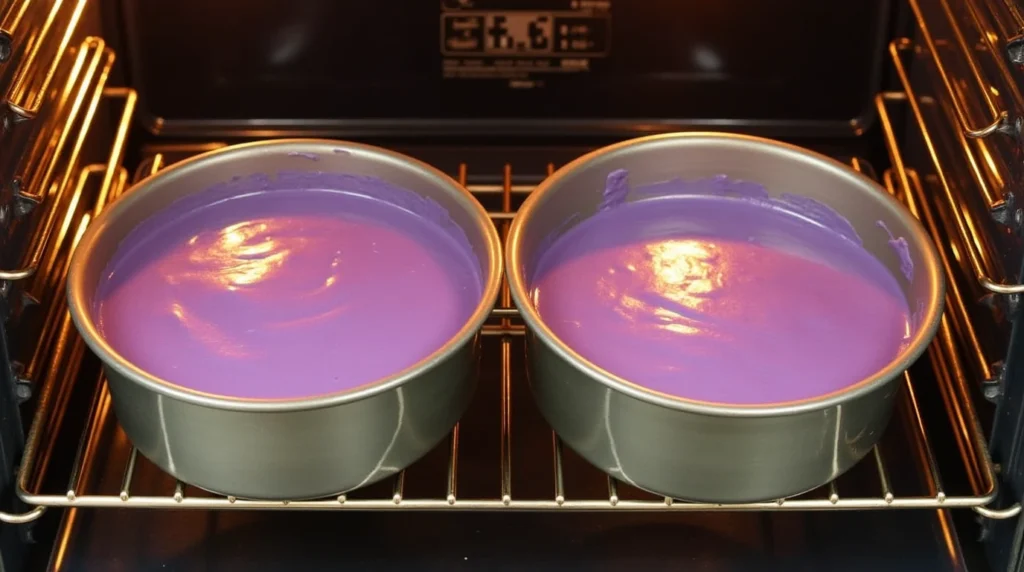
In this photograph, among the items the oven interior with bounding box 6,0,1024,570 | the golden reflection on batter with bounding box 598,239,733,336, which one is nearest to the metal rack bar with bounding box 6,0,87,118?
the oven interior with bounding box 6,0,1024,570

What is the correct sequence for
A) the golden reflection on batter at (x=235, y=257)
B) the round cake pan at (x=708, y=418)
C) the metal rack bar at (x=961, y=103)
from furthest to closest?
the golden reflection on batter at (x=235, y=257)
the metal rack bar at (x=961, y=103)
the round cake pan at (x=708, y=418)

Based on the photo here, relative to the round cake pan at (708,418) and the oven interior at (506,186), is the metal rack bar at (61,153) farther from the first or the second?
the round cake pan at (708,418)

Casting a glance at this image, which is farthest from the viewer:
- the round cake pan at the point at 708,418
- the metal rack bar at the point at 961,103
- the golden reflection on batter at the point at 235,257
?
the golden reflection on batter at the point at 235,257

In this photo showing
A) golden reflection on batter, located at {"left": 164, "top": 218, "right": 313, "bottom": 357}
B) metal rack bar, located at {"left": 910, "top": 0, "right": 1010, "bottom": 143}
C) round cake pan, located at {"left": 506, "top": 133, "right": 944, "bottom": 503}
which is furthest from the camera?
golden reflection on batter, located at {"left": 164, "top": 218, "right": 313, "bottom": 357}

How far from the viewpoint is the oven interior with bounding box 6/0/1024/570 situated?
1192mm

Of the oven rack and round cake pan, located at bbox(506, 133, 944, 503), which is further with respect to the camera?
the oven rack

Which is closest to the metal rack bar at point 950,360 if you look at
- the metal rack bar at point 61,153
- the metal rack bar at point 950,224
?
the metal rack bar at point 950,224

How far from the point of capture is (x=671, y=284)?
1282 mm

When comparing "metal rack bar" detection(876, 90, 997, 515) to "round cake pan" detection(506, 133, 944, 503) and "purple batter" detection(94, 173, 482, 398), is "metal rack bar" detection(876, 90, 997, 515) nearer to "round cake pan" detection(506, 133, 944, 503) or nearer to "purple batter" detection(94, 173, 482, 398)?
"round cake pan" detection(506, 133, 944, 503)

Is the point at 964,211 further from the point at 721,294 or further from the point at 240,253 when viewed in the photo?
the point at 240,253

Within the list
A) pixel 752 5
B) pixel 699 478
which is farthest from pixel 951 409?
pixel 752 5

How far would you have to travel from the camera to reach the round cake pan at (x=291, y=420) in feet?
3.48

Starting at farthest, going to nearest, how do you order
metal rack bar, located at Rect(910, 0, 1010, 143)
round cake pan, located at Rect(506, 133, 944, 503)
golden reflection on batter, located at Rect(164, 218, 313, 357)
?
golden reflection on batter, located at Rect(164, 218, 313, 357), metal rack bar, located at Rect(910, 0, 1010, 143), round cake pan, located at Rect(506, 133, 944, 503)

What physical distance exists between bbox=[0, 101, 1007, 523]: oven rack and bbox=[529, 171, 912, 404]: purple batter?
94 mm
